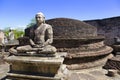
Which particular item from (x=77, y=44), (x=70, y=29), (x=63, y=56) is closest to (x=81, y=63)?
(x=77, y=44)

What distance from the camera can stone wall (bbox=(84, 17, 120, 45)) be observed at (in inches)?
630

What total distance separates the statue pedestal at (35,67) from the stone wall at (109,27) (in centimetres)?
1406

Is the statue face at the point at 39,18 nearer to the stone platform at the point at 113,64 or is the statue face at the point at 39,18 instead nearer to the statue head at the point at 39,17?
the statue head at the point at 39,17

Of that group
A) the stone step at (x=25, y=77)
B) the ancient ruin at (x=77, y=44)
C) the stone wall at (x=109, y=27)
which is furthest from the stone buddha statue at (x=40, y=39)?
the stone wall at (x=109, y=27)

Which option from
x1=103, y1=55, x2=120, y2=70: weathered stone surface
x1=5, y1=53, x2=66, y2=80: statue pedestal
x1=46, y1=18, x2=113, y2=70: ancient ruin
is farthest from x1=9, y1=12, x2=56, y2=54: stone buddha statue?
x1=103, y1=55, x2=120, y2=70: weathered stone surface

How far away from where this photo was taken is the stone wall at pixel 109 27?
630 inches

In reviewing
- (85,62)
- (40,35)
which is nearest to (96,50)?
(85,62)

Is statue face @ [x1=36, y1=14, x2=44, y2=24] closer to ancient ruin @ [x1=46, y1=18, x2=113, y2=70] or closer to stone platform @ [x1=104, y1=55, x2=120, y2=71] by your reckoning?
ancient ruin @ [x1=46, y1=18, x2=113, y2=70]

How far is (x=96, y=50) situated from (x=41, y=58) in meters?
3.87

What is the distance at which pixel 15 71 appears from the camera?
3.74 m

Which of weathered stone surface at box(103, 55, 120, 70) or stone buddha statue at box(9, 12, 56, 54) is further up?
stone buddha statue at box(9, 12, 56, 54)

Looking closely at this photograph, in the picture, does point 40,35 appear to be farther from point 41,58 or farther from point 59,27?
point 59,27

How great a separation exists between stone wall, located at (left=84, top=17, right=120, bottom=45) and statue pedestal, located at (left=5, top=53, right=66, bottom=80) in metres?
14.1

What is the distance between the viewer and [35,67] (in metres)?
3.57
